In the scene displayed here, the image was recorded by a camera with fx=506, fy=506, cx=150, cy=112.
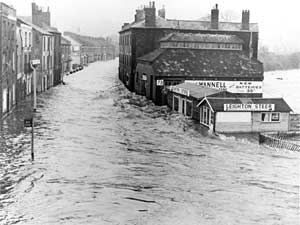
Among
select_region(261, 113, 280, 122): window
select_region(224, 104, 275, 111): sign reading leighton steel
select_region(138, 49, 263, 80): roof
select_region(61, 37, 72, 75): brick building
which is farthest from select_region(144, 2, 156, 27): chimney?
select_region(61, 37, 72, 75): brick building

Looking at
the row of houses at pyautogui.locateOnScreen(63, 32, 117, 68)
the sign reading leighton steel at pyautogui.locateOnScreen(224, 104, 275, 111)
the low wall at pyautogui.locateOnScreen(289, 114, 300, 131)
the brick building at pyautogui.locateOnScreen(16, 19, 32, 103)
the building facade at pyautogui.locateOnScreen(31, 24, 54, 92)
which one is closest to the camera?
the sign reading leighton steel at pyautogui.locateOnScreen(224, 104, 275, 111)

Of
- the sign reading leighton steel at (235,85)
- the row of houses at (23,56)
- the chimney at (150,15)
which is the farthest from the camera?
the chimney at (150,15)

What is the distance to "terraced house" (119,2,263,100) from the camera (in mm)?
A: 51281

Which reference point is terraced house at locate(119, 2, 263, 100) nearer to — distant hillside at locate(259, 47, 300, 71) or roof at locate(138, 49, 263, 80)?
roof at locate(138, 49, 263, 80)

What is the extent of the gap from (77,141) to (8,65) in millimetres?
10867

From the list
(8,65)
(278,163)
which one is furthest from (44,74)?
(278,163)

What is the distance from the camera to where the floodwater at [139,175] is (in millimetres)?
18234

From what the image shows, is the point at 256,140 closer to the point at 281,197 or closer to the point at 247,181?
the point at 247,181

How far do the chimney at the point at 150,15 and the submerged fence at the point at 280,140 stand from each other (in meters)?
29.6

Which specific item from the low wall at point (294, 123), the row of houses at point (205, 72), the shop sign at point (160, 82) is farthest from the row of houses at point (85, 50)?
the low wall at point (294, 123)

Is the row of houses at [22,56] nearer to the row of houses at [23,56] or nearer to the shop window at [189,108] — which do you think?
the row of houses at [23,56]

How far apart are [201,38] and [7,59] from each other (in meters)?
25.1

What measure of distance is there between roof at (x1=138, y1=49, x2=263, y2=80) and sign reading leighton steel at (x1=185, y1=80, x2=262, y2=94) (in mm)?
659

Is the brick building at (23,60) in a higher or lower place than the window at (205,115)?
higher
